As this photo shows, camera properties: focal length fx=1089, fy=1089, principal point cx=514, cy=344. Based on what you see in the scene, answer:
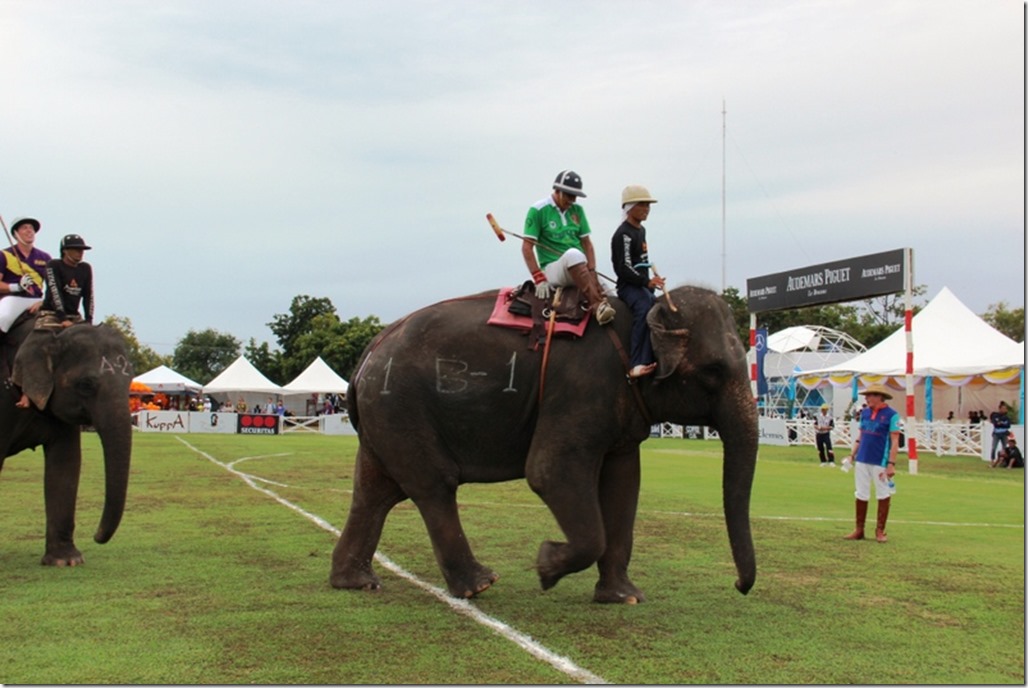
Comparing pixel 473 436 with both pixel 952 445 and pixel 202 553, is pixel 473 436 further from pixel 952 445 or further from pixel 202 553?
pixel 952 445

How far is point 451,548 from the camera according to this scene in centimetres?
887

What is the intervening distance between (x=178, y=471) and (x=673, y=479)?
10873 millimetres

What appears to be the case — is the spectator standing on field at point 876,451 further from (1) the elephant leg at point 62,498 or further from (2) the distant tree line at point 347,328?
(2) the distant tree line at point 347,328

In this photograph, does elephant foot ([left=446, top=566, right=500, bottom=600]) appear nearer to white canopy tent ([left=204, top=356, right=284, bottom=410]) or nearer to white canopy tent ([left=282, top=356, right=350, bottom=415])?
white canopy tent ([left=282, top=356, right=350, bottom=415])

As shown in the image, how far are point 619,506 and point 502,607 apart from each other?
4.38 feet

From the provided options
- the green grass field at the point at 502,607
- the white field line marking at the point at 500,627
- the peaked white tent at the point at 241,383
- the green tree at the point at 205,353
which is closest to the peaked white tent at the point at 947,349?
the green grass field at the point at 502,607

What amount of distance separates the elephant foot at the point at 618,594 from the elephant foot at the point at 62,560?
206 inches

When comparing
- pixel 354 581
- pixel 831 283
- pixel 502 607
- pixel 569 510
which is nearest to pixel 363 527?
pixel 354 581

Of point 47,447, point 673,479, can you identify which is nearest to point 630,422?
point 47,447

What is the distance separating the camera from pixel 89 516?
15.1 metres

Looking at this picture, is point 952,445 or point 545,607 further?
point 952,445

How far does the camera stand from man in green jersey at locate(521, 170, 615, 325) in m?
8.92

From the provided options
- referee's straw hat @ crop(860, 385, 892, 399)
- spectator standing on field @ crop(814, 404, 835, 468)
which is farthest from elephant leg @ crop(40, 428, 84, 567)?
spectator standing on field @ crop(814, 404, 835, 468)

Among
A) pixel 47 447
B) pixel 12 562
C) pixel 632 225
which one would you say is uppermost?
pixel 632 225
